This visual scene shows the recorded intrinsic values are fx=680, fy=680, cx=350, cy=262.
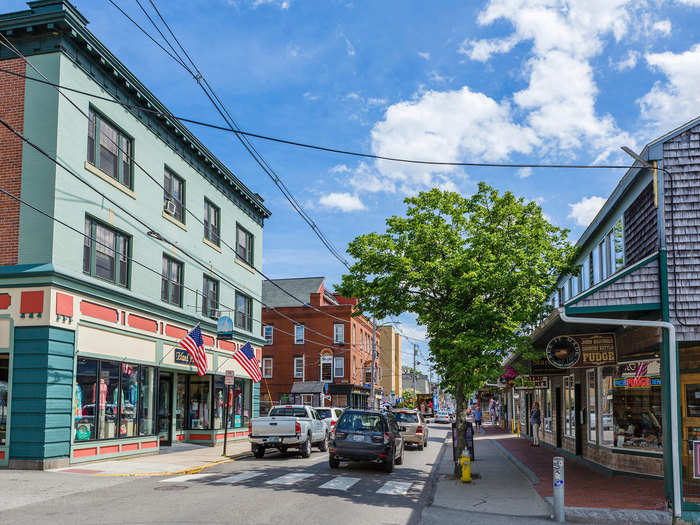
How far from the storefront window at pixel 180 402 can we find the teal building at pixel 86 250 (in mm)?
156

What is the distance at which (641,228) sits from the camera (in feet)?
49.0

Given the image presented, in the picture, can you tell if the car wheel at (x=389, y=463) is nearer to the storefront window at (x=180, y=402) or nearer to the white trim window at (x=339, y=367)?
the storefront window at (x=180, y=402)

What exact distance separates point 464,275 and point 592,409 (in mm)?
6507

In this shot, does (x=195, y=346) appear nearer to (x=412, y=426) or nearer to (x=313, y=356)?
(x=412, y=426)

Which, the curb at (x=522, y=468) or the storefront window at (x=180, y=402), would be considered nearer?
the curb at (x=522, y=468)

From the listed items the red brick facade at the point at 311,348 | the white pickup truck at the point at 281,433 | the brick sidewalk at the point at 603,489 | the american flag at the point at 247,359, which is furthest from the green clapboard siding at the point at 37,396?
the red brick facade at the point at 311,348

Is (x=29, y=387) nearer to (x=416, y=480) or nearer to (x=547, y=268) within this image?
(x=416, y=480)

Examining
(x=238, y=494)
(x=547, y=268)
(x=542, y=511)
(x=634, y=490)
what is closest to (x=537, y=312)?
(x=547, y=268)

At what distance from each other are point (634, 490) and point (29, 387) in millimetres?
14158

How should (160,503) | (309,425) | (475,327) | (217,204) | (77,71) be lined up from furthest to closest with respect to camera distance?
(217,204) → (309,425) → (77,71) → (475,327) → (160,503)

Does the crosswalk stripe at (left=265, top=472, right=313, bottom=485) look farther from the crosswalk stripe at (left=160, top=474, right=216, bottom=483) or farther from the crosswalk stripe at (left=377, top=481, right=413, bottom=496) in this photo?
the crosswalk stripe at (left=377, top=481, right=413, bottom=496)

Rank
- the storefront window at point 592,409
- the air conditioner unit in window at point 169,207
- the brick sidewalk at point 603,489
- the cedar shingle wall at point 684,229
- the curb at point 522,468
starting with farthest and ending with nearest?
the air conditioner unit in window at point 169,207, the storefront window at point 592,409, the curb at point 522,468, the brick sidewalk at point 603,489, the cedar shingle wall at point 684,229

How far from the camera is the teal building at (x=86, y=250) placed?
17031mm

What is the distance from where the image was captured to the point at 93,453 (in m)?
18.8
